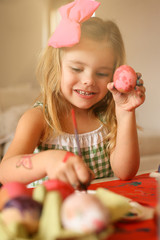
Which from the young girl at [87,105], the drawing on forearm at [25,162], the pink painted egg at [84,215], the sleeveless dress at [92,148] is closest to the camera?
the pink painted egg at [84,215]

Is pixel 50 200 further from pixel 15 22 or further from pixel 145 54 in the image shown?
pixel 15 22

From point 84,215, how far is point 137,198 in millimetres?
260

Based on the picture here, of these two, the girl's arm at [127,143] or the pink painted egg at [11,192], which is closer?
the pink painted egg at [11,192]

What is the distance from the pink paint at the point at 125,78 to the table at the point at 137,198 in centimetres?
22

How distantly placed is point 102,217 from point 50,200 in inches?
2.4

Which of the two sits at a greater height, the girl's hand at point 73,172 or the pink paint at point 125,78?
the pink paint at point 125,78

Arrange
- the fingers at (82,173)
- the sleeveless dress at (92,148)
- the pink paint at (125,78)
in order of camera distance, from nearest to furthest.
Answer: the fingers at (82,173) → the pink paint at (125,78) → the sleeveless dress at (92,148)

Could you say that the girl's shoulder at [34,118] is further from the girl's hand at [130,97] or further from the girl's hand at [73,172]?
the girl's hand at [73,172]

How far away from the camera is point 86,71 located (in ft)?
2.71

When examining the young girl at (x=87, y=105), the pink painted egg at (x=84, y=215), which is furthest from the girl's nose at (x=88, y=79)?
the pink painted egg at (x=84, y=215)

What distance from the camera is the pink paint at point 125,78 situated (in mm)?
698

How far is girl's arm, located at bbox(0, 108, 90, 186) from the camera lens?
433 millimetres

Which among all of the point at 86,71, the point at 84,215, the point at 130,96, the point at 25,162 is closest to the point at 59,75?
the point at 86,71

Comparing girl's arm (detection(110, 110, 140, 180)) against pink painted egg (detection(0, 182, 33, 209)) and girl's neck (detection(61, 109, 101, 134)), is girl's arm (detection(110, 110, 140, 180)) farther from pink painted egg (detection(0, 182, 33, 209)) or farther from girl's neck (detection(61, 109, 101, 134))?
pink painted egg (detection(0, 182, 33, 209))
